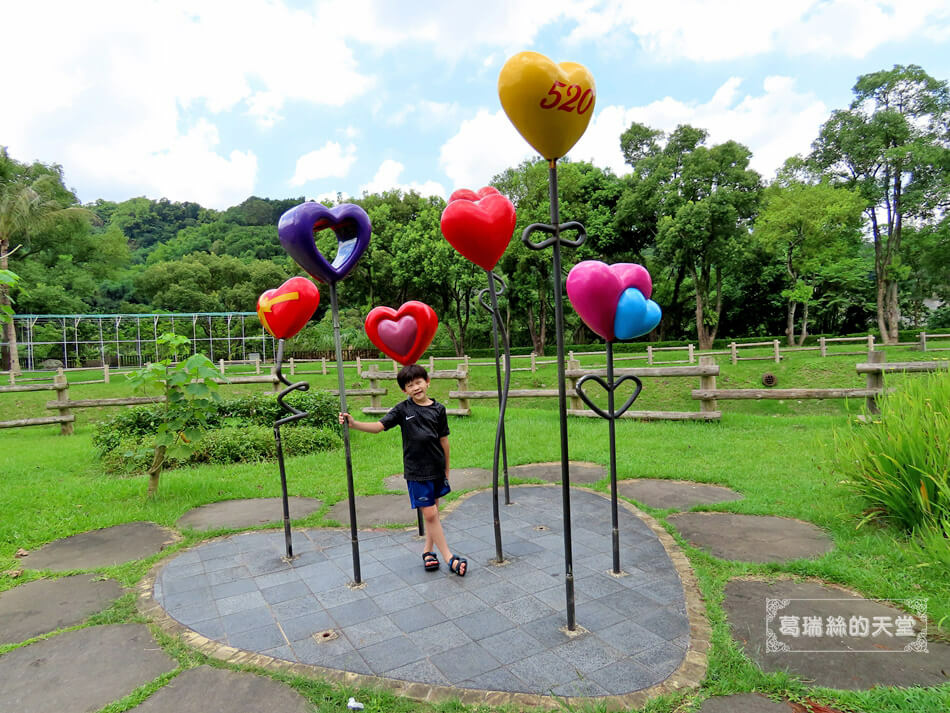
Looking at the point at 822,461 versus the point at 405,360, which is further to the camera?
the point at 822,461

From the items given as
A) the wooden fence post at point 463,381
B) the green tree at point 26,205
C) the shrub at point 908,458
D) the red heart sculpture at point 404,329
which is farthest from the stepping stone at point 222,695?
the green tree at point 26,205

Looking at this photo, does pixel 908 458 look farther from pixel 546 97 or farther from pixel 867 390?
pixel 867 390

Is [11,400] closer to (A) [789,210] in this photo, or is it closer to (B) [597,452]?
(B) [597,452]

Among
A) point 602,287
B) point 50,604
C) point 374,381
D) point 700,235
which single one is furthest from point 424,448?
point 700,235

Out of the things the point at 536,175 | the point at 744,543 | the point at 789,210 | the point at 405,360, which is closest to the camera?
the point at 744,543

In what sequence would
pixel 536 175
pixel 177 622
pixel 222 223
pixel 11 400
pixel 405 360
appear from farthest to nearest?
pixel 222 223
pixel 536 175
pixel 11 400
pixel 405 360
pixel 177 622

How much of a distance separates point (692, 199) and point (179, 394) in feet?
79.0

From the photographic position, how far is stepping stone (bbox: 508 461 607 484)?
5633 mm

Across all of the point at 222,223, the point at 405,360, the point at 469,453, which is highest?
the point at 222,223

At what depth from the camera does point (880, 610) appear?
8.71ft

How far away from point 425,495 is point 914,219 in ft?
95.7

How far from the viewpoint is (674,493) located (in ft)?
16.2

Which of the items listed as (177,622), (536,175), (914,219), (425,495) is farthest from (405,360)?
(914,219)

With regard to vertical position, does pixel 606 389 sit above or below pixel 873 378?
above
